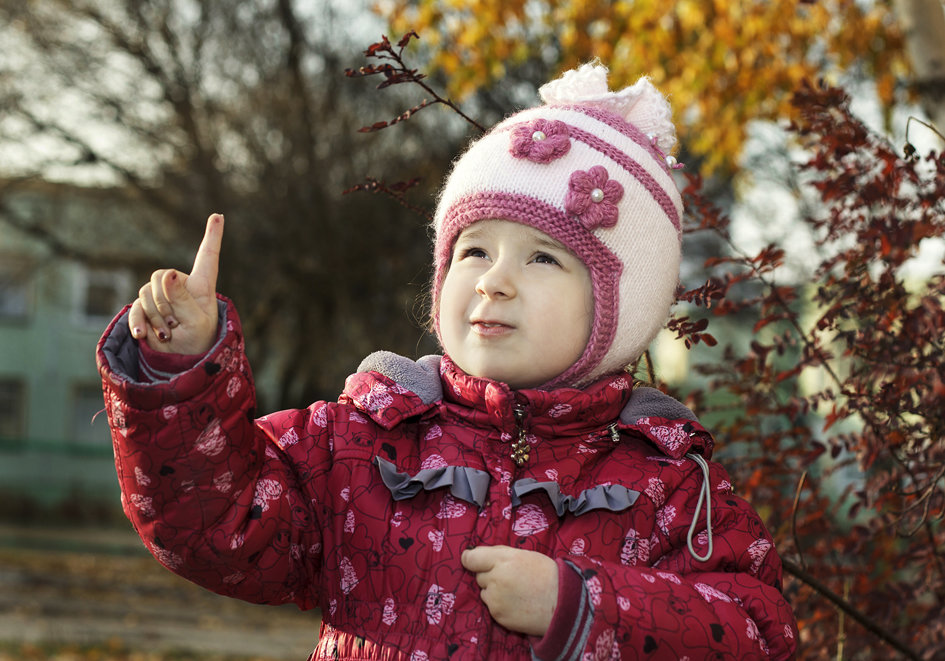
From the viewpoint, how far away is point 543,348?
6.66 feet

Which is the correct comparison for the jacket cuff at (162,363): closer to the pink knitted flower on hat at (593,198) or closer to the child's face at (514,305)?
the child's face at (514,305)

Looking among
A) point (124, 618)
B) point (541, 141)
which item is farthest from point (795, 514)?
point (124, 618)

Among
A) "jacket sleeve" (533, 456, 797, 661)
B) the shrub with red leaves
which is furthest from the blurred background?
"jacket sleeve" (533, 456, 797, 661)

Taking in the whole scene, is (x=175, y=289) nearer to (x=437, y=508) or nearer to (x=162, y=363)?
(x=162, y=363)

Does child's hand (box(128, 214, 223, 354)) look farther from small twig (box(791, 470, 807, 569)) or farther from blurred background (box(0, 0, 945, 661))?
blurred background (box(0, 0, 945, 661))

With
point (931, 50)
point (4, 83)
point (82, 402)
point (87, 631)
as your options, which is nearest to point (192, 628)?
point (87, 631)

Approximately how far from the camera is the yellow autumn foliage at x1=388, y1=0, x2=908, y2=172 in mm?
6602

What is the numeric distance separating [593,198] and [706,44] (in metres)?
5.10

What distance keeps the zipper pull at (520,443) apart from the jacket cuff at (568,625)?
11.8 inches

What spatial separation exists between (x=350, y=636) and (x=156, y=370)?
615 millimetres

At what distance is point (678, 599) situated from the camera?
1778mm

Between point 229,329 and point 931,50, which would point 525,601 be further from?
point 931,50

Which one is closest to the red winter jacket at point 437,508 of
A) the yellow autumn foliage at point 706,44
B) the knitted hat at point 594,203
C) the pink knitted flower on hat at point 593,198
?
the knitted hat at point 594,203

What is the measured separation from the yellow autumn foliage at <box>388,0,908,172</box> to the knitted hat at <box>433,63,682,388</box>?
4510 millimetres
